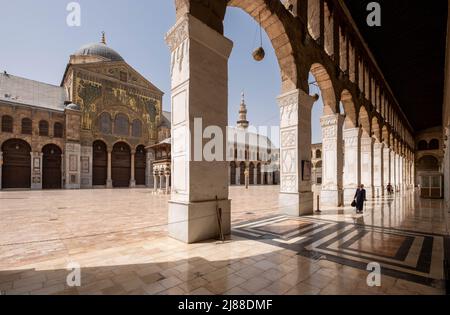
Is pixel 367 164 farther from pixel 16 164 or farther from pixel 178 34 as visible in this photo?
pixel 16 164

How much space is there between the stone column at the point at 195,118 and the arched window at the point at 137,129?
27.5 metres

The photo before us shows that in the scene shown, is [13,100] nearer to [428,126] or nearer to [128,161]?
[128,161]

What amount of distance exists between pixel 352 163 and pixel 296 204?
7301 millimetres

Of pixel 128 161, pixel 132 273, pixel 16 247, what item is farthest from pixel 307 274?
pixel 128 161

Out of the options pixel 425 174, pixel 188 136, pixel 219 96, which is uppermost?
pixel 219 96

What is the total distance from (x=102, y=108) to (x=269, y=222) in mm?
28387

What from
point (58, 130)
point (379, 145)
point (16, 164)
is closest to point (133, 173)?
point (58, 130)

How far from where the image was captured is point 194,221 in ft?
15.6

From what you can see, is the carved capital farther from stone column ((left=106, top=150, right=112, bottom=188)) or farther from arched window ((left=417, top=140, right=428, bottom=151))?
arched window ((left=417, top=140, right=428, bottom=151))

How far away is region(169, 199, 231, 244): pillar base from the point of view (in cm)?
468

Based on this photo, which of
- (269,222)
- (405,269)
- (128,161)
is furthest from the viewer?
(128,161)

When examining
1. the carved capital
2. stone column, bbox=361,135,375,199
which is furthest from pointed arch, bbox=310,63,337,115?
the carved capital

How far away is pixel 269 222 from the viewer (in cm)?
690

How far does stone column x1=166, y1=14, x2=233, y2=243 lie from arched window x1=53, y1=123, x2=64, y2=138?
26.8 metres
